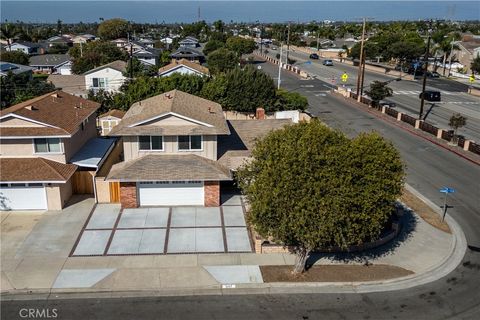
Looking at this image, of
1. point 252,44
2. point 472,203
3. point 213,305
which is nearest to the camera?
point 213,305

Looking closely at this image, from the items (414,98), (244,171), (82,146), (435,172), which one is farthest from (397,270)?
(414,98)

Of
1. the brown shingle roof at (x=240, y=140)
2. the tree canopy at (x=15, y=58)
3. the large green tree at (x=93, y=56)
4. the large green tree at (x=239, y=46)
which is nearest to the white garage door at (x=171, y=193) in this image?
the brown shingle roof at (x=240, y=140)

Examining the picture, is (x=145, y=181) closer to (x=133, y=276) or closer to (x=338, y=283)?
(x=133, y=276)

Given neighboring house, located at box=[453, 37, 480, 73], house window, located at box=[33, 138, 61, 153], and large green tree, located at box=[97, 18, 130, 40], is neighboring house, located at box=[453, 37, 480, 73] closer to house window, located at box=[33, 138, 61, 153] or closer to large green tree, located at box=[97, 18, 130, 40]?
house window, located at box=[33, 138, 61, 153]

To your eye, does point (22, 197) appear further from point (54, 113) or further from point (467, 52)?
point (467, 52)

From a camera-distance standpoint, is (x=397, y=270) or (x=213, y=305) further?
(x=397, y=270)

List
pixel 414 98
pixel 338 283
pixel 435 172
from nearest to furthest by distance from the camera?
1. pixel 338 283
2. pixel 435 172
3. pixel 414 98
